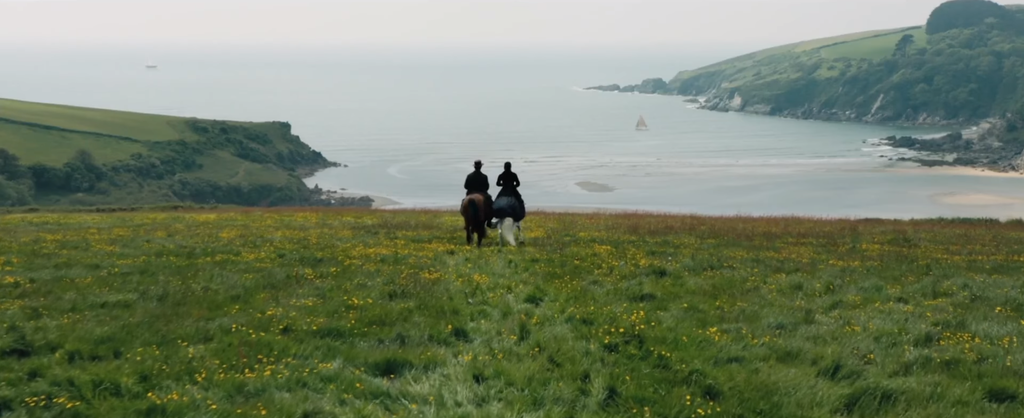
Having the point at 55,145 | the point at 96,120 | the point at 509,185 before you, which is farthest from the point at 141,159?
the point at 509,185

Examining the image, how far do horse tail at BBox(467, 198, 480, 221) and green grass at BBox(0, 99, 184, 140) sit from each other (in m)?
138

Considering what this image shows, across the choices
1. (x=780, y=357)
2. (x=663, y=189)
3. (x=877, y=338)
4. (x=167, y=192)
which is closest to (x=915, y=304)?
(x=877, y=338)

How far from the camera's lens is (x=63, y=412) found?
23.1 ft

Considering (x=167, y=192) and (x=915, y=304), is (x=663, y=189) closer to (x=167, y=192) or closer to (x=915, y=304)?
(x=167, y=192)

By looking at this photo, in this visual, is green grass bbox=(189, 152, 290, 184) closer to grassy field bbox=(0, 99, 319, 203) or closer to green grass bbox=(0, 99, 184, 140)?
grassy field bbox=(0, 99, 319, 203)

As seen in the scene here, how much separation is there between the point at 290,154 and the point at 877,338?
14896cm

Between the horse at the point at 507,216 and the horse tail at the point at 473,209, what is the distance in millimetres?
655

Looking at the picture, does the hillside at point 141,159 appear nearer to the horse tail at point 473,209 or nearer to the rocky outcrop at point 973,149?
the horse tail at point 473,209

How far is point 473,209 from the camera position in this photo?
20297 millimetres

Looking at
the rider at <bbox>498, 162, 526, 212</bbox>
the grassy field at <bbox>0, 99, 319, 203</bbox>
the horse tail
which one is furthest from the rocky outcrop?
the horse tail

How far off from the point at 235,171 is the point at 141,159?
52.3ft

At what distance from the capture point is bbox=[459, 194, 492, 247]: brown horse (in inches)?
797

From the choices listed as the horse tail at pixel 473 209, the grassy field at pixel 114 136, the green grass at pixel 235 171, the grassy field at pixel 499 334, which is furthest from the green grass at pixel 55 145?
the horse tail at pixel 473 209

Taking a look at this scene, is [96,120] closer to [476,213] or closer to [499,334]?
[476,213]
